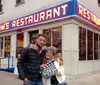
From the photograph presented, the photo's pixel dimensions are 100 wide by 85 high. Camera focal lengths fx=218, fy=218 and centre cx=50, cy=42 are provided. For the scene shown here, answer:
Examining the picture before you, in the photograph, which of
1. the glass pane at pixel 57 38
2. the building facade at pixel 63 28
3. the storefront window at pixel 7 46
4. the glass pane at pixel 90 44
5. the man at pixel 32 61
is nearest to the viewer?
the man at pixel 32 61

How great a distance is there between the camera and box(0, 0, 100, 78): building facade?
1052 centimetres

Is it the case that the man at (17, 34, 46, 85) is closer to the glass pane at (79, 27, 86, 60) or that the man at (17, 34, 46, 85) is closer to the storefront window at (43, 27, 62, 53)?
the storefront window at (43, 27, 62, 53)

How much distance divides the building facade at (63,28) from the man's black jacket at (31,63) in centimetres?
637

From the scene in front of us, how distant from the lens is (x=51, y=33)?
461 inches

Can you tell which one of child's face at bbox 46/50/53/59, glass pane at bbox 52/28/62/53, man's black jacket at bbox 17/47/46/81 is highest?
glass pane at bbox 52/28/62/53

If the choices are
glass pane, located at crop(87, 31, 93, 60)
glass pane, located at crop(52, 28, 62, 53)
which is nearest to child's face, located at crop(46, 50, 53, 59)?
glass pane, located at crop(52, 28, 62, 53)

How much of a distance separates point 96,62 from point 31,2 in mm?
5478

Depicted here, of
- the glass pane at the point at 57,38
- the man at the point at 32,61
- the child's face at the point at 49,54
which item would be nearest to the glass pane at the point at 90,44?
the glass pane at the point at 57,38

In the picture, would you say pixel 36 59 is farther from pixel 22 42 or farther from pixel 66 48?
pixel 22 42

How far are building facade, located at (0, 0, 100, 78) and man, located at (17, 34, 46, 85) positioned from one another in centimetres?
632

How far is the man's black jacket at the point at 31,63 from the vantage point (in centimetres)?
404

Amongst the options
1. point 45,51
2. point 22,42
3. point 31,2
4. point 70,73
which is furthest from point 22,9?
point 45,51

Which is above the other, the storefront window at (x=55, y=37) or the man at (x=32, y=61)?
the storefront window at (x=55, y=37)

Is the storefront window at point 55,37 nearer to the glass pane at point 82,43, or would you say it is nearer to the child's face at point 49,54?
the glass pane at point 82,43
